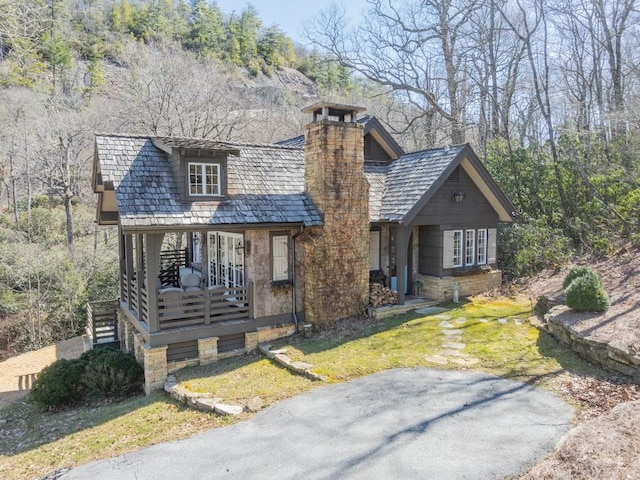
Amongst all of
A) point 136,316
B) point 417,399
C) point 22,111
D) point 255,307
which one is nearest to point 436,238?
point 255,307

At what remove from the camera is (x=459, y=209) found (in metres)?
16.0

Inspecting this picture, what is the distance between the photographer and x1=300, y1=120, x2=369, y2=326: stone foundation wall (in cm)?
1327

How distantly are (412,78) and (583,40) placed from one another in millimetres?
9295

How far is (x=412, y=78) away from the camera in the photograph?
28.6 m

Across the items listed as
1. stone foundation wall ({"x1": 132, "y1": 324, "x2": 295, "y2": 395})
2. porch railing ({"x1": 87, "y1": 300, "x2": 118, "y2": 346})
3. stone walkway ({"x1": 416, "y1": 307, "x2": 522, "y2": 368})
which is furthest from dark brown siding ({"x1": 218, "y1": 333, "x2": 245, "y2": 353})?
porch railing ({"x1": 87, "y1": 300, "x2": 118, "y2": 346})

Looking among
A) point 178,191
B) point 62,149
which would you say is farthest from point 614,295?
point 62,149

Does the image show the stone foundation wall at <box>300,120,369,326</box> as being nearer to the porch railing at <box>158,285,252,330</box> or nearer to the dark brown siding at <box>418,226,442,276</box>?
the porch railing at <box>158,285,252,330</box>

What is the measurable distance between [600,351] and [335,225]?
285 inches

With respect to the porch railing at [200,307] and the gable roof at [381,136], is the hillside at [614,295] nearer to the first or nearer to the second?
the gable roof at [381,136]

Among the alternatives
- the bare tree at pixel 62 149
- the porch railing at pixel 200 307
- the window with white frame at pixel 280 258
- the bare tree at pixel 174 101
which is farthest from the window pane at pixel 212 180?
the bare tree at pixel 62 149

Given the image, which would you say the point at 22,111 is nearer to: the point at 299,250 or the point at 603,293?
the point at 299,250

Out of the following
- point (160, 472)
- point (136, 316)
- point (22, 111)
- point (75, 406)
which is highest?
point (22, 111)

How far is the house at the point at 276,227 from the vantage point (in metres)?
11.9

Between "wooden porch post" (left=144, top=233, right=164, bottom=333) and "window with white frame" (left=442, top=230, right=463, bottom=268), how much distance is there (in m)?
9.48
